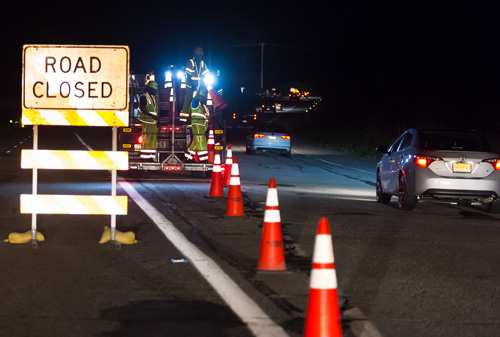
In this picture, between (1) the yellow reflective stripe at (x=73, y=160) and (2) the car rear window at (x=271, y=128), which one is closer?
(1) the yellow reflective stripe at (x=73, y=160)

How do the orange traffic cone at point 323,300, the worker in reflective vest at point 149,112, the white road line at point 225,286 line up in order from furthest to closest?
the worker in reflective vest at point 149,112 → the white road line at point 225,286 → the orange traffic cone at point 323,300

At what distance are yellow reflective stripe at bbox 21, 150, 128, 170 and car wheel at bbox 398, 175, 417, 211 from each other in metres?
6.69

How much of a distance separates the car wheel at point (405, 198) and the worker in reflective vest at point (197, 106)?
8.16 metres

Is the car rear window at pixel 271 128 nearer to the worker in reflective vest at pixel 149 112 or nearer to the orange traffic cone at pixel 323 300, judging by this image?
the worker in reflective vest at pixel 149 112

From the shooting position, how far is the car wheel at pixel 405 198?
1609 centimetres

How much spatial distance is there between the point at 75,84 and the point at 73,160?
93 centimetres

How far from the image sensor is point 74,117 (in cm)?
1112

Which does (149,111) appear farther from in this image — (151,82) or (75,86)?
(75,86)

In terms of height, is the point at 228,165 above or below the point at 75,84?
below

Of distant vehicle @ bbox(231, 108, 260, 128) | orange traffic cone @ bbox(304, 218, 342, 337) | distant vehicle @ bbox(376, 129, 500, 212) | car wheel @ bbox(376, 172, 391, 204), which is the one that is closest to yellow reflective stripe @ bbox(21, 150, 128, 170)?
orange traffic cone @ bbox(304, 218, 342, 337)

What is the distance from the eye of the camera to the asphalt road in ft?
23.4

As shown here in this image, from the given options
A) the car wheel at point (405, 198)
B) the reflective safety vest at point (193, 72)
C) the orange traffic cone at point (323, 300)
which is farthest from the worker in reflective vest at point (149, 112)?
the orange traffic cone at point (323, 300)

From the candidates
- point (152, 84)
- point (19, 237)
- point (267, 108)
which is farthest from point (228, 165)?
point (267, 108)

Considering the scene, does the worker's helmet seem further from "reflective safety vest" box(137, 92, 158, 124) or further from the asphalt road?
the asphalt road
